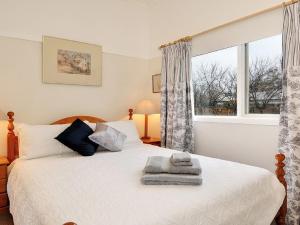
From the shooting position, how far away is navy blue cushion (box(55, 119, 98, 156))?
2471 millimetres

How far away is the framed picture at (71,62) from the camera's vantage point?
9.86ft

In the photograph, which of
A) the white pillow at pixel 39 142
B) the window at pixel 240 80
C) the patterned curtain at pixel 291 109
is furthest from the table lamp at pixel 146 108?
the patterned curtain at pixel 291 109

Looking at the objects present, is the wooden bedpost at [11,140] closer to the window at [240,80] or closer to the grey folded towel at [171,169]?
the grey folded towel at [171,169]

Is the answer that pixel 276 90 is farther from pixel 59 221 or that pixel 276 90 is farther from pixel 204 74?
pixel 59 221

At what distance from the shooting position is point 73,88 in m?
3.23

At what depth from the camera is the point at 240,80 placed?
2840 millimetres

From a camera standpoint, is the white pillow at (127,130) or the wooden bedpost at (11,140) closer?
the wooden bedpost at (11,140)

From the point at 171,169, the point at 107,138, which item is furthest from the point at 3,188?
the point at 171,169

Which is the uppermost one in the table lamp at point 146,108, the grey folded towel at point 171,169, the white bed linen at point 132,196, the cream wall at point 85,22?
the cream wall at point 85,22

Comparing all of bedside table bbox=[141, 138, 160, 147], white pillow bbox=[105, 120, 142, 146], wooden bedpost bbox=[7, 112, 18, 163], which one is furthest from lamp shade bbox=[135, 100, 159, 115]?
wooden bedpost bbox=[7, 112, 18, 163]

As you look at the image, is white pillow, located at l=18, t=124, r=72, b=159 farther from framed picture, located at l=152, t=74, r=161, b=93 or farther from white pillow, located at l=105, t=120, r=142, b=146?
framed picture, located at l=152, t=74, r=161, b=93

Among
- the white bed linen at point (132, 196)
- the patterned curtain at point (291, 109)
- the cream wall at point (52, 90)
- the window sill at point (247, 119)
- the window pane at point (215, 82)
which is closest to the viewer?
the white bed linen at point (132, 196)

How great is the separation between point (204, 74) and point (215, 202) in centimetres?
232

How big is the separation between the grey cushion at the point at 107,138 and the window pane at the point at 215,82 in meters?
1.29
